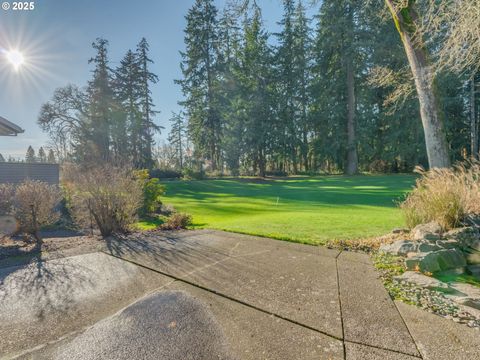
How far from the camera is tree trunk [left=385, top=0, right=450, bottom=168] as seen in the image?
613 centimetres

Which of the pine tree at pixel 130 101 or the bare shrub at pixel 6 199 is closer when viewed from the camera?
the bare shrub at pixel 6 199

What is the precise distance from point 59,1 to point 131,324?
12660mm

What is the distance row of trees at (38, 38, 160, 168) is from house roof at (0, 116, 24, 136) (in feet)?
59.8

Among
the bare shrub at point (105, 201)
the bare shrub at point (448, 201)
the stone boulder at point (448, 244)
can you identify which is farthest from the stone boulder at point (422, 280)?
the bare shrub at point (105, 201)

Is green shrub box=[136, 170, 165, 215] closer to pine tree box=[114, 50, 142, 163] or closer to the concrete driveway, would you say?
the concrete driveway

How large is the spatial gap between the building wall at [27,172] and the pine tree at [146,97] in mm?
23207

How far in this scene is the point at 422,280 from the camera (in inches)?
125

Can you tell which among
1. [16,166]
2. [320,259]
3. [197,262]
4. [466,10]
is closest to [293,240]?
[320,259]

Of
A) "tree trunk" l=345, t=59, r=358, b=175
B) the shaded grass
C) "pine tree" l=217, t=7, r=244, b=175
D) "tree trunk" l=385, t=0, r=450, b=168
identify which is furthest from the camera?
"pine tree" l=217, t=7, r=244, b=175

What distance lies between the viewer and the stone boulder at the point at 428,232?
13.6ft

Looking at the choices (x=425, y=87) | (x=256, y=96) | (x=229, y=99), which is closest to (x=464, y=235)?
(x=425, y=87)

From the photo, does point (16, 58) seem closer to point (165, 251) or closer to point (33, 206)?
point (33, 206)

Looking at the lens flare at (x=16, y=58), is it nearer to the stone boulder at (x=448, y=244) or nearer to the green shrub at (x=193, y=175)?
the stone boulder at (x=448, y=244)

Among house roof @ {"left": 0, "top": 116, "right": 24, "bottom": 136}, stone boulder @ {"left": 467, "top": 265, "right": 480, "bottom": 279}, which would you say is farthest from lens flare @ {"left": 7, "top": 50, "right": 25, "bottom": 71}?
stone boulder @ {"left": 467, "top": 265, "right": 480, "bottom": 279}
